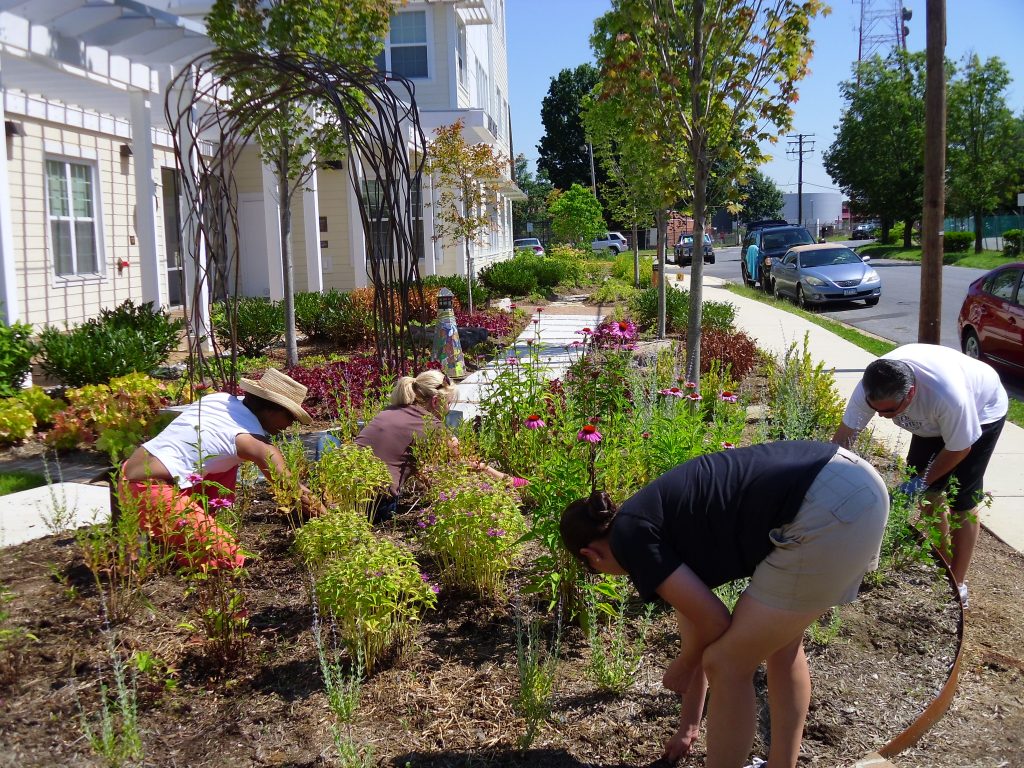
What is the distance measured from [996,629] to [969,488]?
0.66 meters

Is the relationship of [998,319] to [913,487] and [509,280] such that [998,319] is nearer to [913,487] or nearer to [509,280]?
[913,487]

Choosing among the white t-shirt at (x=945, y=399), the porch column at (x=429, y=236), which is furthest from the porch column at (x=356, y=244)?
the white t-shirt at (x=945, y=399)

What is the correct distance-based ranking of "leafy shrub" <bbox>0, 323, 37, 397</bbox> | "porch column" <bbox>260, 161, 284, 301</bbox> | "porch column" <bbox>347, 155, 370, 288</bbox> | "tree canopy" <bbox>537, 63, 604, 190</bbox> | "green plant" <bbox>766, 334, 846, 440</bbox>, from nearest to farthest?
"green plant" <bbox>766, 334, 846, 440</bbox> < "leafy shrub" <bbox>0, 323, 37, 397</bbox> < "porch column" <bbox>260, 161, 284, 301</bbox> < "porch column" <bbox>347, 155, 370, 288</bbox> < "tree canopy" <bbox>537, 63, 604, 190</bbox>

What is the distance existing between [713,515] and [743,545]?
0.45 feet

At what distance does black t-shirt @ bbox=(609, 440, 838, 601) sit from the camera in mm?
2461

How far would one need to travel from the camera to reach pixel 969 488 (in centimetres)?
426

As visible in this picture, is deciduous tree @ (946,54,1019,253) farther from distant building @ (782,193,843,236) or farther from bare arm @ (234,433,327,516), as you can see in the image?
bare arm @ (234,433,327,516)

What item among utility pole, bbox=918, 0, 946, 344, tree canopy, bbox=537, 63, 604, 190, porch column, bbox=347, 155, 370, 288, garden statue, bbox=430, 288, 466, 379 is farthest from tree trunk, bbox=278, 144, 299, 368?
tree canopy, bbox=537, 63, 604, 190

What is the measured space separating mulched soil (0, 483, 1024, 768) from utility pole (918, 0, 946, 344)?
4885 millimetres

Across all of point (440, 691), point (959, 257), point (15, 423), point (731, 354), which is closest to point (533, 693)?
point (440, 691)

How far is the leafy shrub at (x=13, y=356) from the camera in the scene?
25.9ft

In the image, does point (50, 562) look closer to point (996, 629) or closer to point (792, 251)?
point (996, 629)

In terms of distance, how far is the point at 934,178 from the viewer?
333 inches

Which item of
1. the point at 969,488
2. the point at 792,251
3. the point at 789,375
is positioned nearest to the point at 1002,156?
the point at 792,251
